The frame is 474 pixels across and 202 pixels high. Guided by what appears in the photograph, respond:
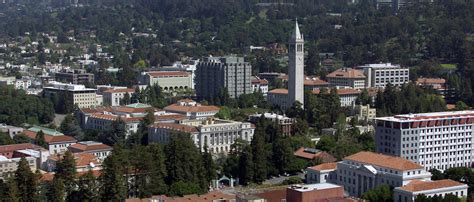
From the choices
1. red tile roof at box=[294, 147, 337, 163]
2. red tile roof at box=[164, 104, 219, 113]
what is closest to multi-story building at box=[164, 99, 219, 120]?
red tile roof at box=[164, 104, 219, 113]

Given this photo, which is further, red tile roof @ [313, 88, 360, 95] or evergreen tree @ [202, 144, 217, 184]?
red tile roof @ [313, 88, 360, 95]

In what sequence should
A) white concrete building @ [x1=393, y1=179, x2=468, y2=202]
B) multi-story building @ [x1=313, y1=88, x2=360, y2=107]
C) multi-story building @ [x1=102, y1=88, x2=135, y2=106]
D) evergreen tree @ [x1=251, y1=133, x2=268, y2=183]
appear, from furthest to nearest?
multi-story building @ [x1=102, y1=88, x2=135, y2=106] < multi-story building @ [x1=313, y1=88, x2=360, y2=107] < evergreen tree @ [x1=251, y1=133, x2=268, y2=183] < white concrete building @ [x1=393, y1=179, x2=468, y2=202]

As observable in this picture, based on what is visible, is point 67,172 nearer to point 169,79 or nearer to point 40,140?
point 40,140

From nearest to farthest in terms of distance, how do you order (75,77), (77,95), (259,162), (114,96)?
1. (259,162)
2. (77,95)
3. (114,96)
4. (75,77)

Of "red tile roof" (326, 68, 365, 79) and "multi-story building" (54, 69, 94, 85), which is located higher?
"red tile roof" (326, 68, 365, 79)

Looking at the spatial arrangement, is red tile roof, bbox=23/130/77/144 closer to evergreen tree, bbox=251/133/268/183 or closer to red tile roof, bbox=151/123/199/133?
red tile roof, bbox=151/123/199/133

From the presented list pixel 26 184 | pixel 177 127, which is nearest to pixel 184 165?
pixel 26 184
